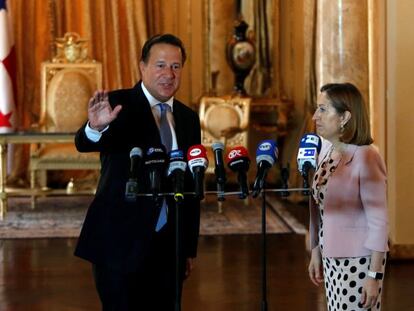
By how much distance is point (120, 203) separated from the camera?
275 centimetres

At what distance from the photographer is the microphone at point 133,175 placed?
247cm

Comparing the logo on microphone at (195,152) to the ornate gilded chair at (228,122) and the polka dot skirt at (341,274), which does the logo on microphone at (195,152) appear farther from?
the ornate gilded chair at (228,122)

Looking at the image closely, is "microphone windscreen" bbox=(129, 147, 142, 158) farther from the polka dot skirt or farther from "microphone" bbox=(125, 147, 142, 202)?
the polka dot skirt

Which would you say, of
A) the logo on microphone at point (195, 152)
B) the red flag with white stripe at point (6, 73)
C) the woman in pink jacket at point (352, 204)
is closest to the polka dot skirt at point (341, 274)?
the woman in pink jacket at point (352, 204)

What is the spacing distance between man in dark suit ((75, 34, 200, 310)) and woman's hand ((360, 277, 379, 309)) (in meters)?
0.59

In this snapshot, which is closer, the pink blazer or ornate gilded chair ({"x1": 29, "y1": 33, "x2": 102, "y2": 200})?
the pink blazer

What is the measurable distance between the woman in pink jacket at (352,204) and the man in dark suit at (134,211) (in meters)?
0.48

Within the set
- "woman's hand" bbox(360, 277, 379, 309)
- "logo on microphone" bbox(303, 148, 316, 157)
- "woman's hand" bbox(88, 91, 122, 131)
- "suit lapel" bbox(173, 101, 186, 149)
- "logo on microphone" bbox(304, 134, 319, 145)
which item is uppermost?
"woman's hand" bbox(88, 91, 122, 131)

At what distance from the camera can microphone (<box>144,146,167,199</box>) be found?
2506mm

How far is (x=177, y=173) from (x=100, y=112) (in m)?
0.32

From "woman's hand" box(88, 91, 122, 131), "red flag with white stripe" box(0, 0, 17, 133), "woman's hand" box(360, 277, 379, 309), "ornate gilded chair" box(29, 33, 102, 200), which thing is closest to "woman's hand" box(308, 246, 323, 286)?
"woman's hand" box(360, 277, 379, 309)

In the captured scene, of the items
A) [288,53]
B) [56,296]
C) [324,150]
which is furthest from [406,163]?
[288,53]

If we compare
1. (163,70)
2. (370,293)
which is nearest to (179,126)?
(163,70)

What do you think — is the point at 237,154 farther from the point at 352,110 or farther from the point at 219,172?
the point at 352,110
